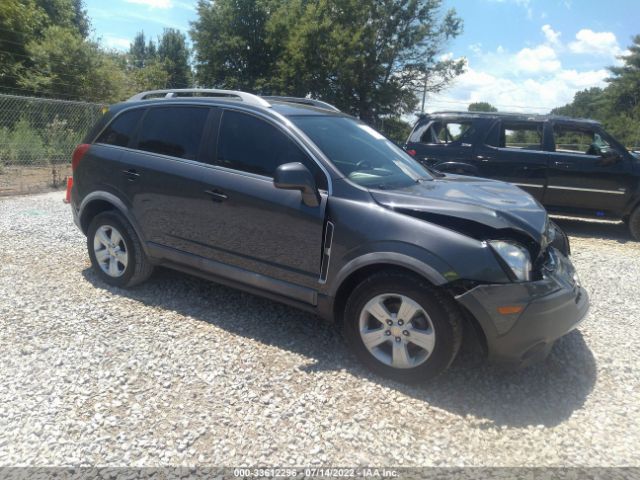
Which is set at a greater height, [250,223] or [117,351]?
[250,223]

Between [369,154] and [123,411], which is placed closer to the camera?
[123,411]

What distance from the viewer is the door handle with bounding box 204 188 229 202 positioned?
12.0ft

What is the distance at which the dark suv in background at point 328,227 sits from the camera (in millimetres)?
2848

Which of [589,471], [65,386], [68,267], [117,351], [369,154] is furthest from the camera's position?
[68,267]

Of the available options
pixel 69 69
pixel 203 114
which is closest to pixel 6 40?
pixel 69 69

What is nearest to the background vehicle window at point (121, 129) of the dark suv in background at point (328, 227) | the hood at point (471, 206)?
the dark suv in background at point (328, 227)

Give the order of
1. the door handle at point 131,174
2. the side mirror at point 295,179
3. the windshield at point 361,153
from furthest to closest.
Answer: the door handle at point 131,174 → the windshield at point 361,153 → the side mirror at point 295,179

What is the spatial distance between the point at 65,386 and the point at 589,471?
299 cm

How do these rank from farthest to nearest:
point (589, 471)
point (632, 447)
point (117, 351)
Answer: point (117, 351) < point (632, 447) < point (589, 471)

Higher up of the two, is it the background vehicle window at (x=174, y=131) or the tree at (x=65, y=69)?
the tree at (x=65, y=69)

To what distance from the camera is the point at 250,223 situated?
3559 millimetres

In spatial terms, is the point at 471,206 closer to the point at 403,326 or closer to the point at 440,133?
the point at 403,326

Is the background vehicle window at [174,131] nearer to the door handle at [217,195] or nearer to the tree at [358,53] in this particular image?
the door handle at [217,195]

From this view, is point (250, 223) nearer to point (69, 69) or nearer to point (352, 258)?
point (352, 258)
